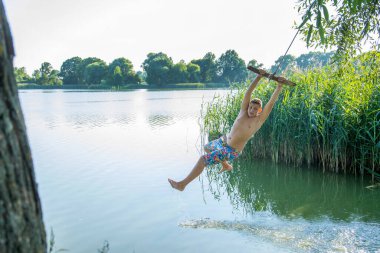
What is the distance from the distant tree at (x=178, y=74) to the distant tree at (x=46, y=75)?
32.4 m

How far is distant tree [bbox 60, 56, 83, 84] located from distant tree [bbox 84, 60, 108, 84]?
771 centimetres

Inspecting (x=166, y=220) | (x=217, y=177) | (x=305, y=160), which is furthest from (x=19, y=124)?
(x=305, y=160)

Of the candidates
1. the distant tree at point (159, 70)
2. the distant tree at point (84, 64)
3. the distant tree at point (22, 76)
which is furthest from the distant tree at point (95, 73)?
the distant tree at point (22, 76)

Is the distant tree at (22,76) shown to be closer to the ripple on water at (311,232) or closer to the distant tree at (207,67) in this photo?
the distant tree at (207,67)

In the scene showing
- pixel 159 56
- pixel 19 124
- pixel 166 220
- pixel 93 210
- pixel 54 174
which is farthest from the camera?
pixel 159 56

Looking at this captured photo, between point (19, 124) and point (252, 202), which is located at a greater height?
point (19, 124)

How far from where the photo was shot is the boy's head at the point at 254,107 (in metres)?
5.51

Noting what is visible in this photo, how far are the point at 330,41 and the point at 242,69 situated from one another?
301 feet

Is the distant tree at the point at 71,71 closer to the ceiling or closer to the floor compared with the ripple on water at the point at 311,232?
closer to the ceiling

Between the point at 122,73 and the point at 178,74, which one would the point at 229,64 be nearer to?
the point at 178,74

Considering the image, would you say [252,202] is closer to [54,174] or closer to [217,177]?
[217,177]

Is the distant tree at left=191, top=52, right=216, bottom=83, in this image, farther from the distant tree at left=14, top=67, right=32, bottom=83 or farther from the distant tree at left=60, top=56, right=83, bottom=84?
the distant tree at left=14, top=67, right=32, bottom=83

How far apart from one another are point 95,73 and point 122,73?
8423 mm

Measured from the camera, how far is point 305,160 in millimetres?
9820
